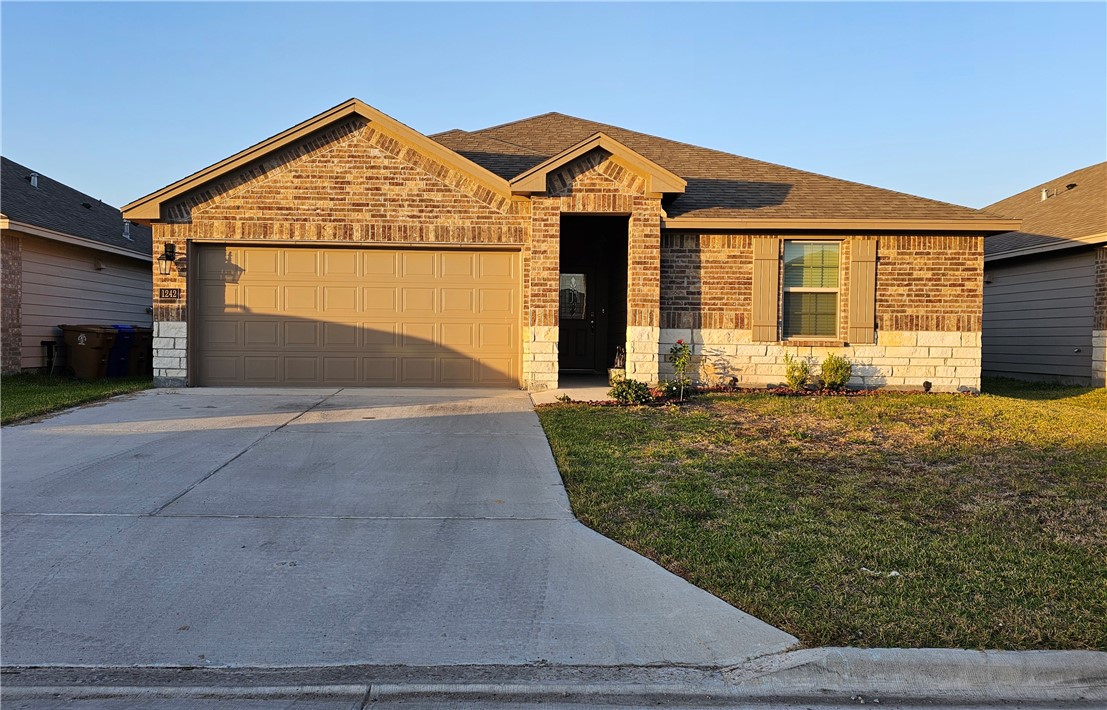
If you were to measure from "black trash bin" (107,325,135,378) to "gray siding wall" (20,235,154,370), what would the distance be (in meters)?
1.26

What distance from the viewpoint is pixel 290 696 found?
3.30m

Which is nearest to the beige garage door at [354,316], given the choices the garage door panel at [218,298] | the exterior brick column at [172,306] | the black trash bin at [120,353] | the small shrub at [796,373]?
the garage door panel at [218,298]

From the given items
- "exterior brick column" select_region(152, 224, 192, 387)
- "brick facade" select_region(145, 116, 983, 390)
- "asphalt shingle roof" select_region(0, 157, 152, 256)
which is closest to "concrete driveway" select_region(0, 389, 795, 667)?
"exterior brick column" select_region(152, 224, 192, 387)

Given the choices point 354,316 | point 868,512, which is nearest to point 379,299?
point 354,316

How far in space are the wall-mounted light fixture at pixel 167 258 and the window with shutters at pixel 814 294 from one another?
10194 millimetres

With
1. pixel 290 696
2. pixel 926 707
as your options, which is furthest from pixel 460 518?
pixel 926 707

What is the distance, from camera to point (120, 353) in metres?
14.5

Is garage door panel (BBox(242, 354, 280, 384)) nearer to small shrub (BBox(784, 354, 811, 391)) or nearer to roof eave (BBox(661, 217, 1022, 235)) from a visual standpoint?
roof eave (BBox(661, 217, 1022, 235))

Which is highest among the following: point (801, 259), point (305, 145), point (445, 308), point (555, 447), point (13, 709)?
point (305, 145)

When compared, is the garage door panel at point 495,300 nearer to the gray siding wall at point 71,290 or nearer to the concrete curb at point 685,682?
the gray siding wall at point 71,290

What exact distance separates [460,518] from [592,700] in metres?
2.46

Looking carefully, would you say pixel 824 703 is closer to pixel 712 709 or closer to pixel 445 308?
pixel 712 709

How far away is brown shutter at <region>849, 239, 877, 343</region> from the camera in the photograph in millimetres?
11727

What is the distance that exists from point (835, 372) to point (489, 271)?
19.5 ft
